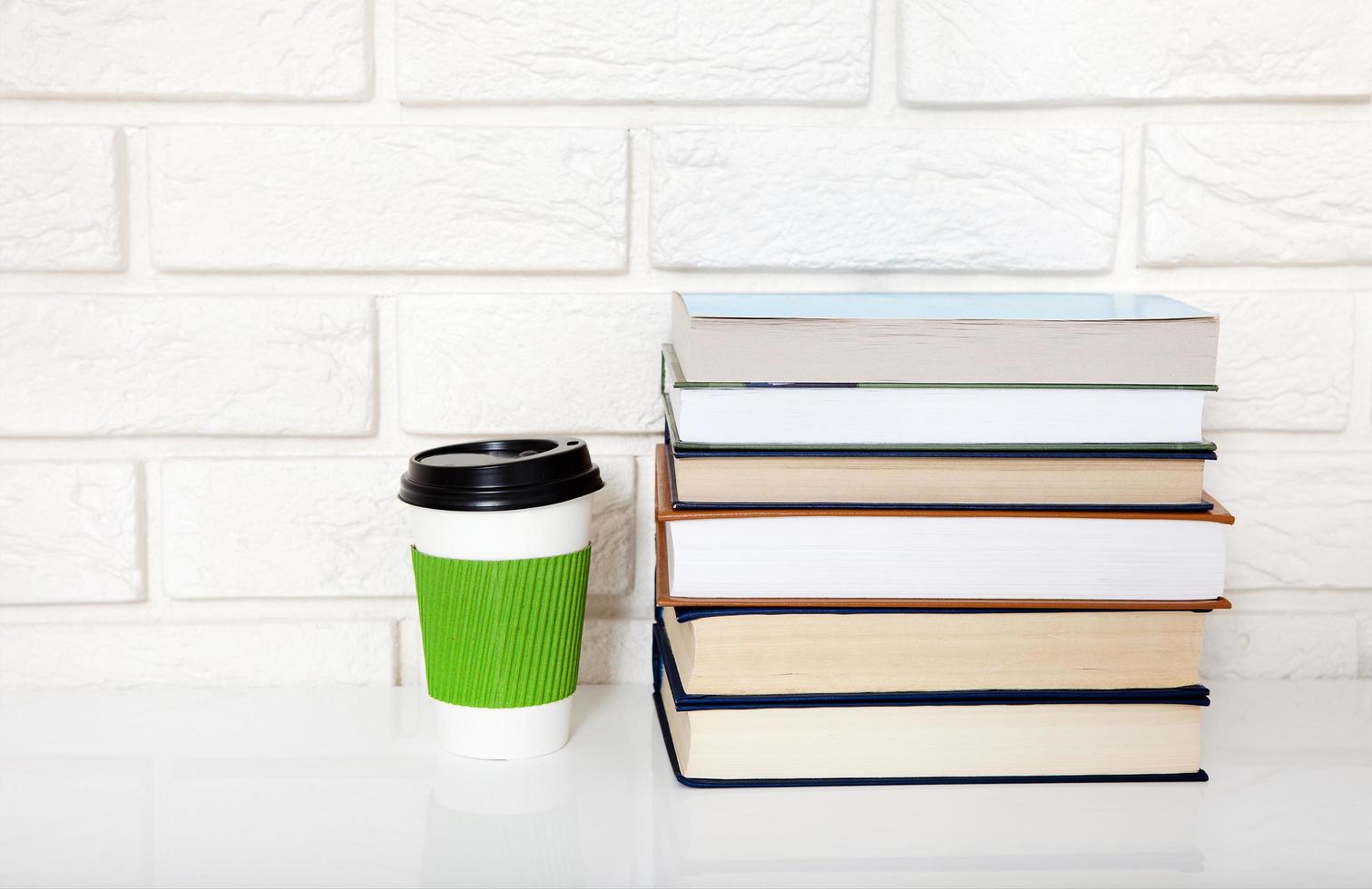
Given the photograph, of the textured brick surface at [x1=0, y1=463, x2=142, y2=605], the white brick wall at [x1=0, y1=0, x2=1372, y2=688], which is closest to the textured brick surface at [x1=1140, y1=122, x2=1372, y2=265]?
the white brick wall at [x1=0, y1=0, x2=1372, y2=688]

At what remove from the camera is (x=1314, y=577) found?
3.04ft

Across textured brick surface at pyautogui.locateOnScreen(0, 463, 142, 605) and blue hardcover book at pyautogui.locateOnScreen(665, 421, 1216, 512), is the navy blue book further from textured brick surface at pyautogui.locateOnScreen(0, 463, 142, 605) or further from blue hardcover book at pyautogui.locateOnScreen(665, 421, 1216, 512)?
textured brick surface at pyautogui.locateOnScreen(0, 463, 142, 605)

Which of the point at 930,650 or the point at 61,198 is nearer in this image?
the point at 930,650

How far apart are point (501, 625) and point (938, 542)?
0.26 meters

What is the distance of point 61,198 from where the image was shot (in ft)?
2.80

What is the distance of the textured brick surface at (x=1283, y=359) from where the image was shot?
895 millimetres

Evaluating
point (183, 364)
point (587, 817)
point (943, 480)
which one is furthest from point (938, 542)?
point (183, 364)

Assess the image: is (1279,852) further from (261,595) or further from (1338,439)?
(261,595)

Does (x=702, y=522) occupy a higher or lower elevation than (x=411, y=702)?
higher

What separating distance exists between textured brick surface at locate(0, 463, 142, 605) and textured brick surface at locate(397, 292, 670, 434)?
0.22 m

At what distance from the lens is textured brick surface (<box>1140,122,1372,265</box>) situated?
2.87 feet

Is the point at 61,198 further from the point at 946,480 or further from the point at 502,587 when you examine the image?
the point at 946,480

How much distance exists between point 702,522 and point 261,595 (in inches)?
15.5

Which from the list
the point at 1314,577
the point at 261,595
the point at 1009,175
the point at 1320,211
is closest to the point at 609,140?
the point at 1009,175
